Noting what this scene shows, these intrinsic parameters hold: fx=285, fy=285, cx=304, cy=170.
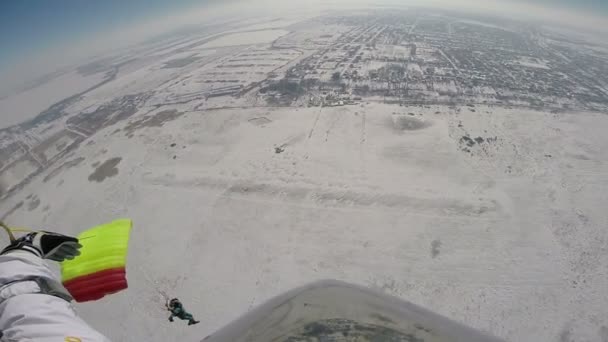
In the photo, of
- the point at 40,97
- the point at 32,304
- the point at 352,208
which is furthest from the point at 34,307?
the point at 40,97

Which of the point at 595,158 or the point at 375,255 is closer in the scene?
the point at 375,255

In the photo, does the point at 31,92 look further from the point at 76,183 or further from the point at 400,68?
the point at 400,68

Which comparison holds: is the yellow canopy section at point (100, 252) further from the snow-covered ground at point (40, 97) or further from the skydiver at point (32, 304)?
the snow-covered ground at point (40, 97)

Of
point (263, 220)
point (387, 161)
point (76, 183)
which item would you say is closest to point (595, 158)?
point (387, 161)

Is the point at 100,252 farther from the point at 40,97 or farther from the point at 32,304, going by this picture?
the point at 40,97

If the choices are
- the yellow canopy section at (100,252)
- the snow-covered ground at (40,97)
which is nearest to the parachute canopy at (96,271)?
the yellow canopy section at (100,252)

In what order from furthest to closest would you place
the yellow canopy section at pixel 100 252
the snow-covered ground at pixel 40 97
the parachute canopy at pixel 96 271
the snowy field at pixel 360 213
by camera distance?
the snow-covered ground at pixel 40 97 → the snowy field at pixel 360 213 → the yellow canopy section at pixel 100 252 → the parachute canopy at pixel 96 271
